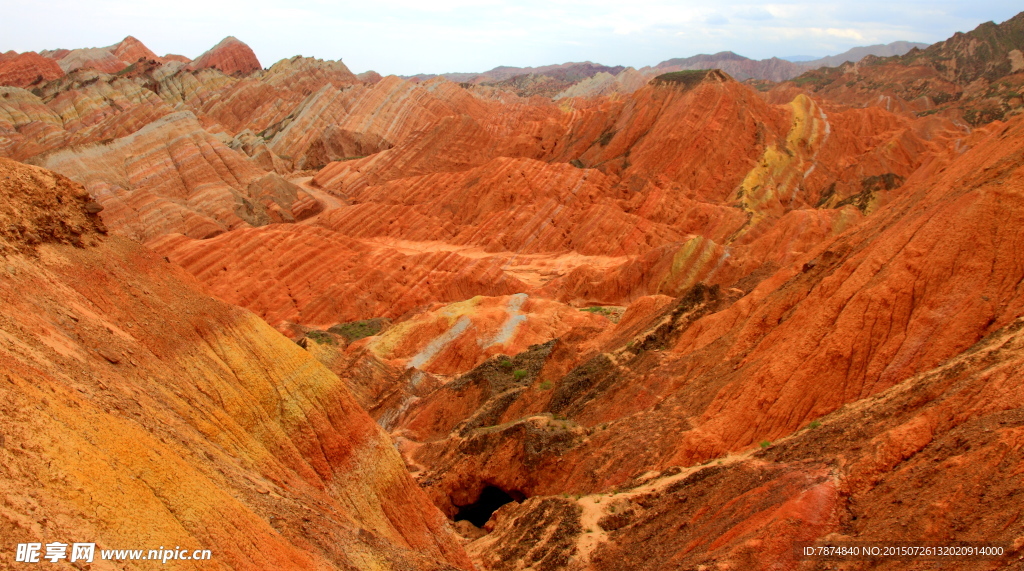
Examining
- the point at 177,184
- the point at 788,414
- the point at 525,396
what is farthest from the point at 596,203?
the point at 788,414

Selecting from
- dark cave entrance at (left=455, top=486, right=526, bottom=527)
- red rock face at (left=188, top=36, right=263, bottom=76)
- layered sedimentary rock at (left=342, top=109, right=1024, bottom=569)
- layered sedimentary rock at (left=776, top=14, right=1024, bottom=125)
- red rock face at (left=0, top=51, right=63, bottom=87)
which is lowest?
dark cave entrance at (left=455, top=486, right=526, bottom=527)

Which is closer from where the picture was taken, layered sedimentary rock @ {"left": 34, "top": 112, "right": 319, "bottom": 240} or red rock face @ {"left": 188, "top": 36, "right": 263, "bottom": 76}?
layered sedimentary rock @ {"left": 34, "top": 112, "right": 319, "bottom": 240}

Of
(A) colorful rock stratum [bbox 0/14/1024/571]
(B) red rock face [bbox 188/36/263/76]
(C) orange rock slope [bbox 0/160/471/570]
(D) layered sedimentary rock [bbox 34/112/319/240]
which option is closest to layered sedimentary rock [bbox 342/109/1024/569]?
(A) colorful rock stratum [bbox 0/14/1024/571]

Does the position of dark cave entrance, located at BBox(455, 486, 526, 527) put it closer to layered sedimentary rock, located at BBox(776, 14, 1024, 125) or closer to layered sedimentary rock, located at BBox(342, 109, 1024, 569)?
layered sedimentary rock, located at BBox(342, 109, 1024, 569)

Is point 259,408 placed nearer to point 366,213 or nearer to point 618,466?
point 618,466

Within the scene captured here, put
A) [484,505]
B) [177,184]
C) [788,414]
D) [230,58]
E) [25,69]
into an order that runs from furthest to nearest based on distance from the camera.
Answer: [230,58]
[25,69]
[177,184]
[484,505]
[788,414]

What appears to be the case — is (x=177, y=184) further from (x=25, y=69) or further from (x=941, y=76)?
(x=941, y=76)
